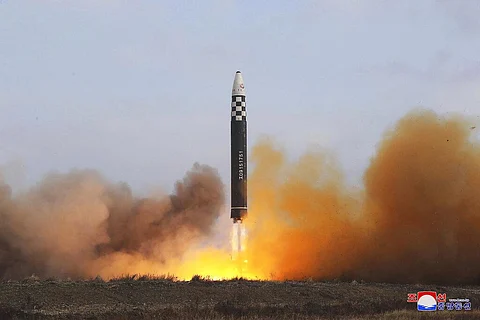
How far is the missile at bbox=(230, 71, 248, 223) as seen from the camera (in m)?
44.9

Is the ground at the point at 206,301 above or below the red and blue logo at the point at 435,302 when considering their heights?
above

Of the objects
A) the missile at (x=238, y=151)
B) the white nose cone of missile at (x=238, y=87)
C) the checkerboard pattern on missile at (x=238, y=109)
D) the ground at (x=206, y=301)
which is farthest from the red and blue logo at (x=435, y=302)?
the white nose cone of missile at (x=238, y=87)

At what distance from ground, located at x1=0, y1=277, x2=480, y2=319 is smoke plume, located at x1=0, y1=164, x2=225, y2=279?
27.1ft

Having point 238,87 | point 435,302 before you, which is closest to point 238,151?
point 238,87

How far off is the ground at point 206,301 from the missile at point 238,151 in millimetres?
7141

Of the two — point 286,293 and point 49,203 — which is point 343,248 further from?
point 49,203

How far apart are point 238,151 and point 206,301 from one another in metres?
13.6

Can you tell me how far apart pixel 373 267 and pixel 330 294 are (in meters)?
11.0

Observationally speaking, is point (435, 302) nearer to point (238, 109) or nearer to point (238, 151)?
point (238, 151)

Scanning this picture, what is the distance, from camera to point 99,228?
46688 mm

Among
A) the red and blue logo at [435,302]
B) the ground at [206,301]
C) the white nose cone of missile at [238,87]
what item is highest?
the white nose cone of missile at [238,87]

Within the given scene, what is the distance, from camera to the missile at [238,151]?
44.9m

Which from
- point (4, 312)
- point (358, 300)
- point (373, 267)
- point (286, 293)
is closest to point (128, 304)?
point (4, 312)

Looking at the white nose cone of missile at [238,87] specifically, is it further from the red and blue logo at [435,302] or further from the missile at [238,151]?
the red and blue logo at [435,302]
